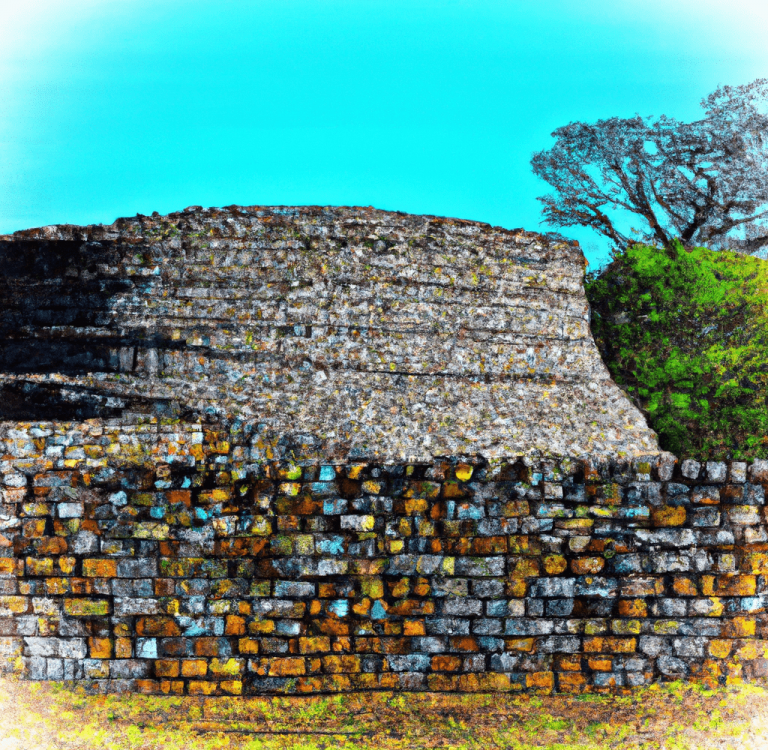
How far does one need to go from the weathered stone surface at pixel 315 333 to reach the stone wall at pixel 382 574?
875mm

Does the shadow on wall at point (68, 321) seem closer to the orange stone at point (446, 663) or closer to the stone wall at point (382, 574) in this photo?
the stone wall at point (382, 574)

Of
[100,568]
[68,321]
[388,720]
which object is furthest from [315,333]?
→ [388,720]

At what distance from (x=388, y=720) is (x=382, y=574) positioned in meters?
0.95

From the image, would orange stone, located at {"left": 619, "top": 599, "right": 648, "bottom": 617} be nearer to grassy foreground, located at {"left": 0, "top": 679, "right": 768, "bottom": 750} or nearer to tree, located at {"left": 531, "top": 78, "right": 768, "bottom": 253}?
grassy foreground, located at {"left": 0, "top": 679, "right": 768, "bottom": 750}

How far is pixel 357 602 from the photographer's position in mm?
4844

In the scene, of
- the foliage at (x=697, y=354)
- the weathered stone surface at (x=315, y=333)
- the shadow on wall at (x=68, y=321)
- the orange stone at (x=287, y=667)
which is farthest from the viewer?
the foliage at (x=697, y=354)

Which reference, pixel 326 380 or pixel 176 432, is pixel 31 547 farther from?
pixel 326 380

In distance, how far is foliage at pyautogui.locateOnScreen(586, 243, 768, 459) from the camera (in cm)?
800

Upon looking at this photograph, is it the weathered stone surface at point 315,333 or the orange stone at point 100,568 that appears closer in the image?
the orange stone at point 100,568

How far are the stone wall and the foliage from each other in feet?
10.4

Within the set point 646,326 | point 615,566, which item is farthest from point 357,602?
point 646,326

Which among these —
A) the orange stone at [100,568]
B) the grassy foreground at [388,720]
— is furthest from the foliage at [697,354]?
the orange stone at [100,568]

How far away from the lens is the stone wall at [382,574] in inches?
191

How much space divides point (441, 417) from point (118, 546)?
282cm
